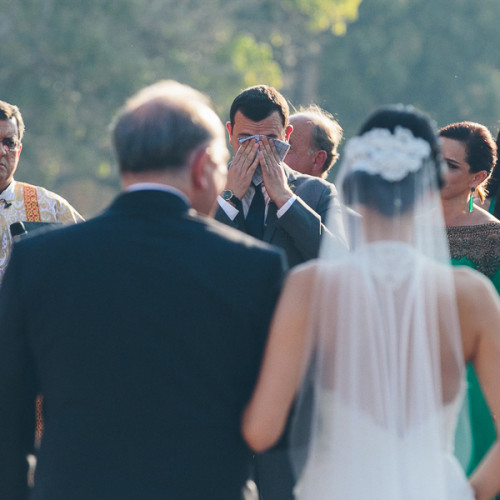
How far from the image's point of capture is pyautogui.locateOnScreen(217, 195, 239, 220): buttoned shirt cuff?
5.54 meters

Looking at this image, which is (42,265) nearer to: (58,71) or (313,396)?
(313,396)

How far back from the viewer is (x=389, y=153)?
11.0ft

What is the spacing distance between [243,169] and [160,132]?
2.43 metres

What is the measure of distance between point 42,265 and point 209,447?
69cm

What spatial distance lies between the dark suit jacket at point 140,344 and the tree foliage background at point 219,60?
21.3 meters

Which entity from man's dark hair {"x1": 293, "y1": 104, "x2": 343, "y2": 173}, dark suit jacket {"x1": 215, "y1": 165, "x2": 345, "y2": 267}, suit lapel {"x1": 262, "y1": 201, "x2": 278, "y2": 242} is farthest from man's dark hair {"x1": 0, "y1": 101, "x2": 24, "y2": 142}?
man's dark hair {"x1": 293, "y1": 104, "x2": 343, "y2": 173}

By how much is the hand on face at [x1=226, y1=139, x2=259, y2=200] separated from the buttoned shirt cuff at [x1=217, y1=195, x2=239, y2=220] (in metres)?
0.08

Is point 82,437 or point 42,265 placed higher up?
point 42,265

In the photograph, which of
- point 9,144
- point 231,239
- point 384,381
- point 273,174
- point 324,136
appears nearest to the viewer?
point 231,239

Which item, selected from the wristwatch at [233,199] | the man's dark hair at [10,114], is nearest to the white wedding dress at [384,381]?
the wristwatch at [233,199]

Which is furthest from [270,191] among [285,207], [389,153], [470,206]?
[389,153]

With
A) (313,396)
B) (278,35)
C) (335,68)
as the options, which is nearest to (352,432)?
(313,396)

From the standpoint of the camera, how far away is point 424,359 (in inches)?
130

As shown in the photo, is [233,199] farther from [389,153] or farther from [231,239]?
[231,239]
